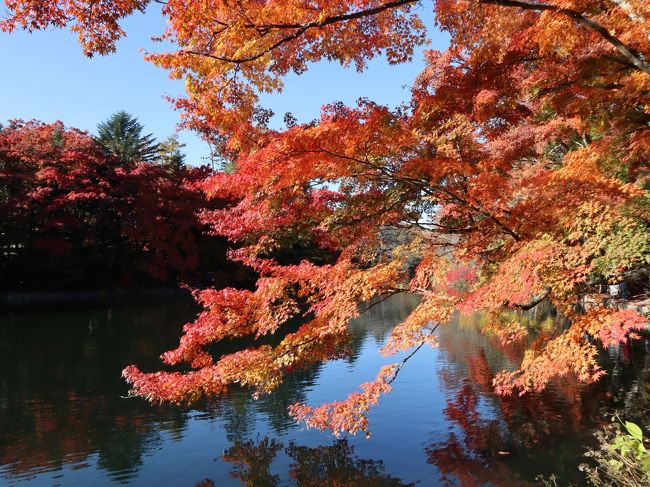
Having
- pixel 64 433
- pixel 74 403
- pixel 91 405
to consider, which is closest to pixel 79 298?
pixel 74 403

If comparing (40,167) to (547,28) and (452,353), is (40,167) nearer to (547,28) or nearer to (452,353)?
(452,353)

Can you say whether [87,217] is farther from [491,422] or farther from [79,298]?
[491,422]

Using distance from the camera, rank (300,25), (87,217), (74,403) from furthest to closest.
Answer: (87,217) < (74,403) < (300,25)

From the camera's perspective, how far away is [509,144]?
9492mm

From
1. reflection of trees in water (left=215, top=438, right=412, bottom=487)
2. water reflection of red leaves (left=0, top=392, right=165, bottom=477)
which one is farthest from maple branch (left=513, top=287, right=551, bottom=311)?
water reflection of red leaves (left=0, top=392, right=165, bottom=477)

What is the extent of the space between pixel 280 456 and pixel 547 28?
622 cm

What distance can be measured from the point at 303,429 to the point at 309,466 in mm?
1258

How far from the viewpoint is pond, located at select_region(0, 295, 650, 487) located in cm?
604

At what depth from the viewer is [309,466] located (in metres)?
6.25

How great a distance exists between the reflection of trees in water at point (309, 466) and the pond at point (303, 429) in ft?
0.08

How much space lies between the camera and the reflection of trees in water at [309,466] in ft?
19.2

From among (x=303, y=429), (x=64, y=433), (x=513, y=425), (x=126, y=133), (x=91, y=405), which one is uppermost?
(x=126, y=133)

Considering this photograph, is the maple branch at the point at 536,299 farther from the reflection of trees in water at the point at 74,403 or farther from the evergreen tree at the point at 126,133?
the evergreen tree at the point at 126,133

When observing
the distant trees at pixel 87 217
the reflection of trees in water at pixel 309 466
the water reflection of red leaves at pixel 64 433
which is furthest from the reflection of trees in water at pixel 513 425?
the distant trees at pixel 87 217
